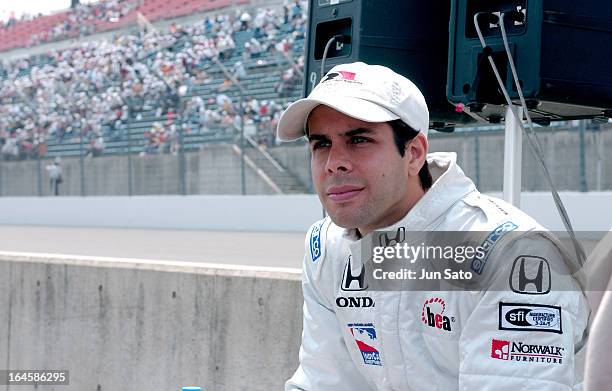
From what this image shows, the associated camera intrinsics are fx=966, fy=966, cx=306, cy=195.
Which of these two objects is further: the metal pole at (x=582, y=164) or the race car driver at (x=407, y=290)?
the metal pole at (x=582, y=164)

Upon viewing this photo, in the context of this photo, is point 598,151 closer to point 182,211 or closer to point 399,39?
point 399,39

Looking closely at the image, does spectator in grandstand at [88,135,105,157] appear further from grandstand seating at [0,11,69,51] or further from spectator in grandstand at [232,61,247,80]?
grandstand seating at [0,11,69,51]

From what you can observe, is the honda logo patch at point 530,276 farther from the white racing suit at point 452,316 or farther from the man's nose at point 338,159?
the man's nose at point 338,159

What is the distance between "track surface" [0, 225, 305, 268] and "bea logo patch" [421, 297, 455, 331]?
6.28 metres

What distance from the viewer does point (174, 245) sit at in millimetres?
11688

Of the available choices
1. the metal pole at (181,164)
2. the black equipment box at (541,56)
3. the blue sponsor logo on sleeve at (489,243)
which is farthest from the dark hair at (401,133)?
the metal pole at (181,164)

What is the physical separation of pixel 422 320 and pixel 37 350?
3.53 metres

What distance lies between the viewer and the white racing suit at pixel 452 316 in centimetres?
203

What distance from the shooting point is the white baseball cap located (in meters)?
2.27

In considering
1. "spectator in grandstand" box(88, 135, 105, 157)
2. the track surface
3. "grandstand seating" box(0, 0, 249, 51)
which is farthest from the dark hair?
"grandstand seating" box(0, 0, 249, 51)

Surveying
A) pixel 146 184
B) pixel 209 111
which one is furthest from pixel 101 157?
pixel 209 111

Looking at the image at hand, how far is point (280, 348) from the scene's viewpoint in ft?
13.4

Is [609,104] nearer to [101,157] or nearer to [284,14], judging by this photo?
[101,157]

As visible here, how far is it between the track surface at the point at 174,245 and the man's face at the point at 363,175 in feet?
20.4
